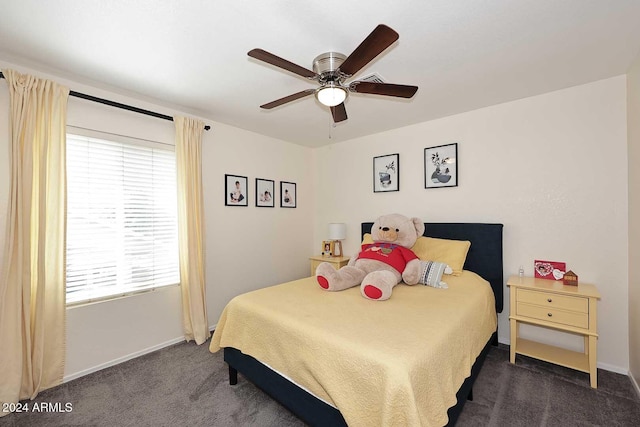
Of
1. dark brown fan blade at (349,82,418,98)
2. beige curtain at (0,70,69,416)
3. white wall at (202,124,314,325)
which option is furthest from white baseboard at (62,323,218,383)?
dark brown fan blade at (349,82,418,98)

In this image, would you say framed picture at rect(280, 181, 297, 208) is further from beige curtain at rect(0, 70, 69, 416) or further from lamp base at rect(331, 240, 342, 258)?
beige curtain at rect(0, 70, 69, 416)

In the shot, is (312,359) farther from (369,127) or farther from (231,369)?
(369,127)

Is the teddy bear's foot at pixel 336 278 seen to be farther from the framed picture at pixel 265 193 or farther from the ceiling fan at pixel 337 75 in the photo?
the framed picture at pixel 265 193

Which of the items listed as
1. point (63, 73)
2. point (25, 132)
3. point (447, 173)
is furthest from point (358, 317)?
point (63, 73)

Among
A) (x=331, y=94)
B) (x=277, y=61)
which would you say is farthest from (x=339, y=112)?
(x=277, y=61)

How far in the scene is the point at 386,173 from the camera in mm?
3609

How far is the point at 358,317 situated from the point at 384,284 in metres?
0.44

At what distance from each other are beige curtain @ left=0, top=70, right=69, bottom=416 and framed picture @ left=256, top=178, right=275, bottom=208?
194cm

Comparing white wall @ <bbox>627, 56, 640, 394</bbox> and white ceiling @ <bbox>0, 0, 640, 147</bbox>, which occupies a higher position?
white ceiling @ <bbox>0, 0, 640, 147</bbox>

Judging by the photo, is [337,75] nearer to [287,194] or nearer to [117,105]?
[117,105]

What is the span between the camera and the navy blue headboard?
2.69 meters

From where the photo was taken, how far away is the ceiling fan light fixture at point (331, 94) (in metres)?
1.75

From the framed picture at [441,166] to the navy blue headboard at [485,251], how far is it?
52 cm

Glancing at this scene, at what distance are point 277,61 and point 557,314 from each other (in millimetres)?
2773
